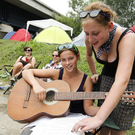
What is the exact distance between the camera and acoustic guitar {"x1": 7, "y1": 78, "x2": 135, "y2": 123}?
4.46ft

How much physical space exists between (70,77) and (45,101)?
443 millimetres

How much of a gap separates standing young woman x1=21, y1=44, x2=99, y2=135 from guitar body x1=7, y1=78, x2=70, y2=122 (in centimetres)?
9

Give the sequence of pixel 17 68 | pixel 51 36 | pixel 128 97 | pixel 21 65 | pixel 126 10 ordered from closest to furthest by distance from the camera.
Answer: pixel 128 97
pixel 17 68
pixel 21 65
pixel 51 36
pixel 126 10

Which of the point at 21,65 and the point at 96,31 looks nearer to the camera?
the point at 96,31

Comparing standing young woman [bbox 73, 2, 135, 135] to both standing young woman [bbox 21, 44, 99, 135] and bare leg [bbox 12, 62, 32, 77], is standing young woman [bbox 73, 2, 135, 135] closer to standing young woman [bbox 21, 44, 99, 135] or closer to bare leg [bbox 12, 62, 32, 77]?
standing young woman [bbox 21, 44, 99, 135]

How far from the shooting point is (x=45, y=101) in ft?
4.90

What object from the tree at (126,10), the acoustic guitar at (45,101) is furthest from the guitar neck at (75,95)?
the tree at (126,10)

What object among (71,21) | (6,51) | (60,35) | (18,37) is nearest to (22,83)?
(6,51)

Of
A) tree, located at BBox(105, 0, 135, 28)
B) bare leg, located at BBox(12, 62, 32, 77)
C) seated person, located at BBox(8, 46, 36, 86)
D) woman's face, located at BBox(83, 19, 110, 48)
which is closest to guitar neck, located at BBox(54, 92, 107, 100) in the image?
woman's face, located at BBox(83, 19, 110, 48)

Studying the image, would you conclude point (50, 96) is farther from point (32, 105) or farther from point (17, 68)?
point (17, 68)

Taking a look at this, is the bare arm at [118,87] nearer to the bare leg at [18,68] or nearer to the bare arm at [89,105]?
the bare arm at [89,105]

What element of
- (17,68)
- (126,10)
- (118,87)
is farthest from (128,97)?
(126,10)

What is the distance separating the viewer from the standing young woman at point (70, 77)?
58.5 inches

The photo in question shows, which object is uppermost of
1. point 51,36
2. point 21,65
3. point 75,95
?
point 51,36
